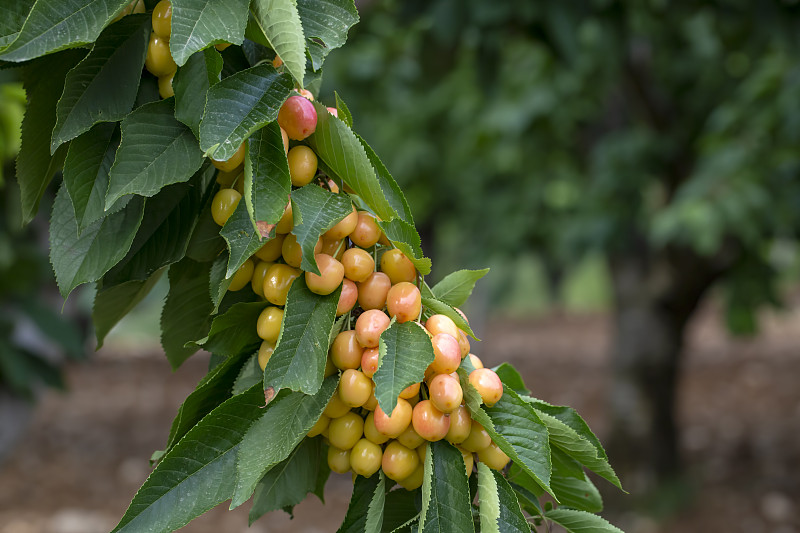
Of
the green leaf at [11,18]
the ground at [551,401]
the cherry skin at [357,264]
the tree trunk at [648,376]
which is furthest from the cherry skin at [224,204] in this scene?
the tree trunk at [648,376]

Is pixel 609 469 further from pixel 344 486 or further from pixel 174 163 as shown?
pixel 344 486

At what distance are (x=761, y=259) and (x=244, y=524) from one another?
8.70 feet

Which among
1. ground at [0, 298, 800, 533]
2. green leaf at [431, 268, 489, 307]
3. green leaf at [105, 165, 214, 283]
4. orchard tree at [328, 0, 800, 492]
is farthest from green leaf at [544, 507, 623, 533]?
ground at [0, 298, 800, 533]

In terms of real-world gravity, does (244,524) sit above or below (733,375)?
below

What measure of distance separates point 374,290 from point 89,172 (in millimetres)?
274

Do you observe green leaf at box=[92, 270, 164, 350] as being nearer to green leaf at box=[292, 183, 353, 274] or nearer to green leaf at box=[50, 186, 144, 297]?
green leaf at box=[50, 186, 144, 297]

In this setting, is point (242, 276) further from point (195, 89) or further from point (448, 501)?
point (448, 501)

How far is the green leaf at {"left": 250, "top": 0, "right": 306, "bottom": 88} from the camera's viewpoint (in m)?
0.56

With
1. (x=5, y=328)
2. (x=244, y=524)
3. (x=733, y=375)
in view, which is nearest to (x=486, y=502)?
(x=5, y=328)

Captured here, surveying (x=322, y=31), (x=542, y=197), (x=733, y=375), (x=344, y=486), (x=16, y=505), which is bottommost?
(x=16, y=505)

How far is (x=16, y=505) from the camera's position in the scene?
11.1 ft

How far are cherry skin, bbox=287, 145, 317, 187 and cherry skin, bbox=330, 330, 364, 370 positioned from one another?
0.14 meters

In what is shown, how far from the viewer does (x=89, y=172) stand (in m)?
0.63

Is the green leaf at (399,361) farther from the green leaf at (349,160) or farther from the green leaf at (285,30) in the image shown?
the green leaf at (285,30)
